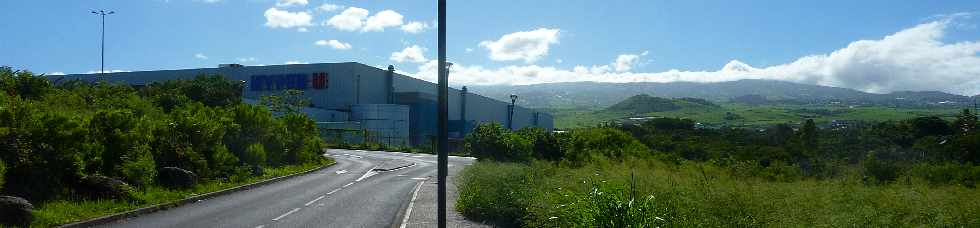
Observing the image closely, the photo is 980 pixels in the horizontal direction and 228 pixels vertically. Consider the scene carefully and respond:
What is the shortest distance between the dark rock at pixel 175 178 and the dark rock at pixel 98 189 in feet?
10.4

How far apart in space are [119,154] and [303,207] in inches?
207

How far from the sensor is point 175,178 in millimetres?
19219

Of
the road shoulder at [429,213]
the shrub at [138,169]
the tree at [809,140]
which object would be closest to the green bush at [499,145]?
the road shoulder at [429,213]

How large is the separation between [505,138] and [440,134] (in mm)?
17424

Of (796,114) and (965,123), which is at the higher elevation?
(965,123)

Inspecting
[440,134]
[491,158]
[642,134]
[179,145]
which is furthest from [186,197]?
[642,134]

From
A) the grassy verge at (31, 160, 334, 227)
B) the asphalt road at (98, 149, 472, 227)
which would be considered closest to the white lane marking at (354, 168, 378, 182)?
the asphalt road at (98, 149, 472, 227)

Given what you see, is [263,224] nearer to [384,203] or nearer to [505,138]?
[384,203]

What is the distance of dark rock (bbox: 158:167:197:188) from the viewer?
19055 mm

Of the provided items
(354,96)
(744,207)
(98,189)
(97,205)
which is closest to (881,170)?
(744,207)

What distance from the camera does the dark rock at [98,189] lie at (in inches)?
613

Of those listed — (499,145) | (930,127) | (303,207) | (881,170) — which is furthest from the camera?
(930,127)

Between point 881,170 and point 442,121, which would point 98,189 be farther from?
point 881,170

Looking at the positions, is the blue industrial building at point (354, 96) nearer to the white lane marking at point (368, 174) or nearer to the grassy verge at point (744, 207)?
the white lane marking at point (368, 174)
